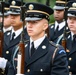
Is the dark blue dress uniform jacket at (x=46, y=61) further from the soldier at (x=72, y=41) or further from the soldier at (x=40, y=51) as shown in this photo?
the soldier at (x=72, y=41)

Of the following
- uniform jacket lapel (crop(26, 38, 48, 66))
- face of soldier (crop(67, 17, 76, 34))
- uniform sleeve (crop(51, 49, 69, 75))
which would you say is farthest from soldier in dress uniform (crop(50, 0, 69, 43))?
uniform sleeve (crop(51, 49, 69, 75))

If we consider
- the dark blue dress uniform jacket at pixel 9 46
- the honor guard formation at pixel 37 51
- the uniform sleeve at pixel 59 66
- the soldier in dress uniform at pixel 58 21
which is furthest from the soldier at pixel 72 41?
the soldier in dress uniform at pixel 58 21

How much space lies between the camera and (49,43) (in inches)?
238

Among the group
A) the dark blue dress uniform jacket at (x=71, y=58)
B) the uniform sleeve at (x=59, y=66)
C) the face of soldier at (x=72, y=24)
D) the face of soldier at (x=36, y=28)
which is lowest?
the dark blue dress uniform jacket at (x=71, y=58)

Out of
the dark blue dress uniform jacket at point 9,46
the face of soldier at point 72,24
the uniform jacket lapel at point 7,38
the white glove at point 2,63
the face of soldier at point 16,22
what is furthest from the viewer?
the uniform jacket lapel at point 7,38

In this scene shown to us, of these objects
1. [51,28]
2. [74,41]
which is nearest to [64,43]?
[74,41]

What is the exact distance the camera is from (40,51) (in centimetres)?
597

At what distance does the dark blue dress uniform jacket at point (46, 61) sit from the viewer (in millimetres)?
5711

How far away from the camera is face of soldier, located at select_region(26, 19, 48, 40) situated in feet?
19.4

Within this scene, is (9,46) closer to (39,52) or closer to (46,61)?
(39,52)

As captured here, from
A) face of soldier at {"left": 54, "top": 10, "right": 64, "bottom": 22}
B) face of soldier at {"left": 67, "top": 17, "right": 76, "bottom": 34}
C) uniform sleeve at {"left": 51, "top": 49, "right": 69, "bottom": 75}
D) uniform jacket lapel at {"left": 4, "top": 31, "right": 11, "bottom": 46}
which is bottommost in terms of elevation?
uniform jacket lapel at {"left": 4, "top": 31, "right": 11, "bottom": 46}

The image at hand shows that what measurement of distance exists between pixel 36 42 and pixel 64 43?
1.49 metres

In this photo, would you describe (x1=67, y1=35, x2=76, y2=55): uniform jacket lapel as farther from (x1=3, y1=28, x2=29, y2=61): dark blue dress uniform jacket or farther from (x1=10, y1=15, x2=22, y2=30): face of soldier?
(x1=10, y1=15, x2=22, y2=30): face of soldier

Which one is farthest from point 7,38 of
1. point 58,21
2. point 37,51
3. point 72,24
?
point 37,51
